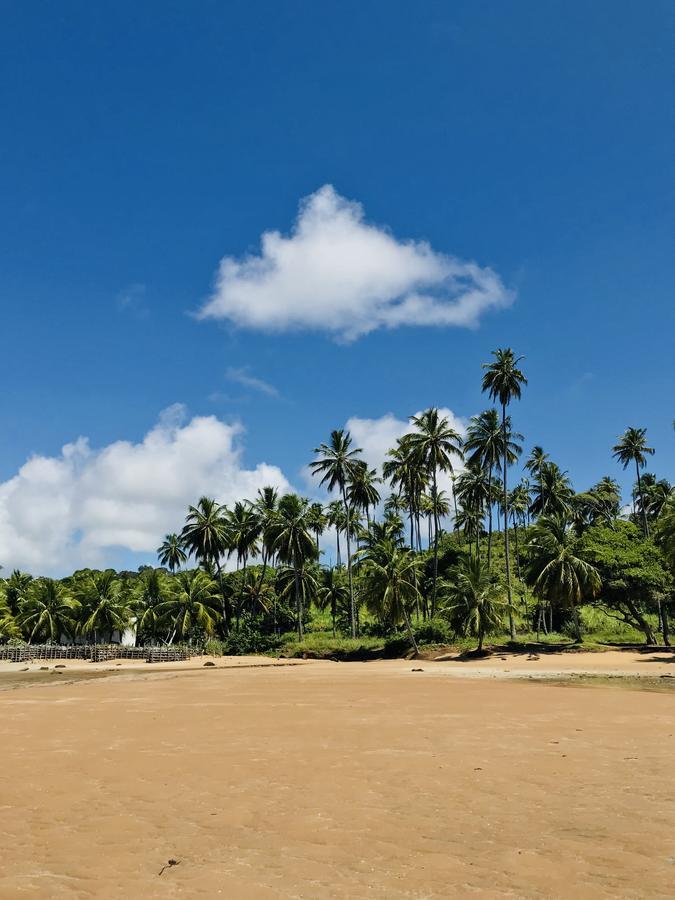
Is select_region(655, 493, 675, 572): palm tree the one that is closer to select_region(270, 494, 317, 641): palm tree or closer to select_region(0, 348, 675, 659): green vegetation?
select_region(0, 348, 675, 659): green vegetation

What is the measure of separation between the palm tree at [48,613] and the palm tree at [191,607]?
31.2ft

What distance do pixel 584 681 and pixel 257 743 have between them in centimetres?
2034

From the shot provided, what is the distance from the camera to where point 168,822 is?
25.8 feet

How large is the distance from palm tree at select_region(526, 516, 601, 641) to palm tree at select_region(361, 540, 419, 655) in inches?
387

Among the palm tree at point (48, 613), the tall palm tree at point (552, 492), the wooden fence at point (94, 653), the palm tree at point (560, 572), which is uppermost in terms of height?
the tall palm tree at point (552, 492)

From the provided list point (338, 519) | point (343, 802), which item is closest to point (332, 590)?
point (338, 519)

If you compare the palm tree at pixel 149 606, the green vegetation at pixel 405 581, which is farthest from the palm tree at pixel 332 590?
the palm tree at pixel 149 606

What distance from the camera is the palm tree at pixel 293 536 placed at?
182ft

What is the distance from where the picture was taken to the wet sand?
5.96 m

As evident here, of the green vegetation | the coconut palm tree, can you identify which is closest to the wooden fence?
the green vegetation

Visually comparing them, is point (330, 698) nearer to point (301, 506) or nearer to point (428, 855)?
point (428, 855)

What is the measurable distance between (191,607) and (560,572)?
3350cm

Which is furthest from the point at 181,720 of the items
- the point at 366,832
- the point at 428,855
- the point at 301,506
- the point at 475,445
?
the point at 475,445

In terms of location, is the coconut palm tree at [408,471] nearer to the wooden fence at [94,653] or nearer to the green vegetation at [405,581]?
the green vegetation at [405,581]
